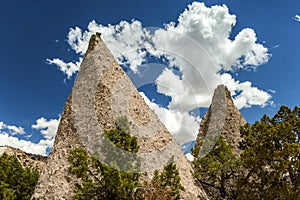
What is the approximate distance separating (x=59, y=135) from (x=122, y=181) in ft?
20.2

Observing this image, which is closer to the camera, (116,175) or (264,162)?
(116,175)

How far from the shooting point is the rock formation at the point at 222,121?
67.3 feet

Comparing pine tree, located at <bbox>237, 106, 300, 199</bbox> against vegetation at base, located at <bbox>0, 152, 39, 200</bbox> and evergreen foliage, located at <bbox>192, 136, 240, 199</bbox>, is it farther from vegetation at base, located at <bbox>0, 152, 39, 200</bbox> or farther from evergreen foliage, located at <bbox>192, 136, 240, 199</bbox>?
vegetation at base, located at <bbox>0, 152, 39, 200</bbox>

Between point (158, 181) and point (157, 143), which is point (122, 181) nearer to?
point (158, 181)

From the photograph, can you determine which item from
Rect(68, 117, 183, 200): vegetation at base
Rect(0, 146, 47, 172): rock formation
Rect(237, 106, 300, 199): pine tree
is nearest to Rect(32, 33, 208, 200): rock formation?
Rect(68, 117, 183, 200): vegetation at base

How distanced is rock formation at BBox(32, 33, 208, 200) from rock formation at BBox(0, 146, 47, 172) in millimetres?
8606

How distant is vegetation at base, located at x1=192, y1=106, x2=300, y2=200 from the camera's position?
1427 centimetres

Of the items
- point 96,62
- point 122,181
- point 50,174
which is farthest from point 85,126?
point 122,181

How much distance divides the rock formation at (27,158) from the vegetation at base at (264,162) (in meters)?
12.1

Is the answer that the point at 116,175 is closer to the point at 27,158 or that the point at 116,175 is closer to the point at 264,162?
the point at 264,162

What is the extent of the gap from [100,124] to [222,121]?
8238mm

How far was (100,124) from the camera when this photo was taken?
54.1 ft

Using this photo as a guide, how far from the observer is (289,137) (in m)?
14.8

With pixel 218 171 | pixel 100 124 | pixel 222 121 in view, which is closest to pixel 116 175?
pixel 100 124
